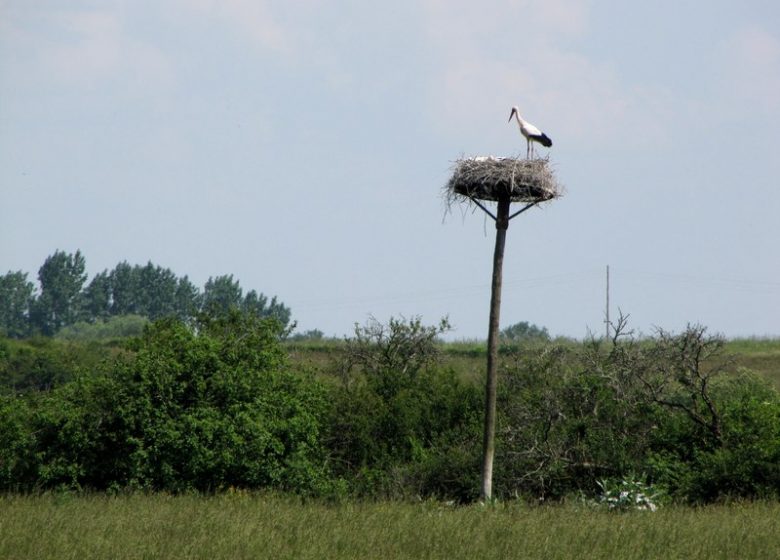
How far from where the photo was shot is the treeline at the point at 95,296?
120m

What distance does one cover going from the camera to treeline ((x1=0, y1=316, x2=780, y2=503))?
2191cm

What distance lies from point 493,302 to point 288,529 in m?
7.55

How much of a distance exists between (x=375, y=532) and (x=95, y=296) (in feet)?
377

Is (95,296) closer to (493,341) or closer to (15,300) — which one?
(15,300)

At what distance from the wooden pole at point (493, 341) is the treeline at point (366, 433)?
1.65m

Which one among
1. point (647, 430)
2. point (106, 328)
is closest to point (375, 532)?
point (647, 430)

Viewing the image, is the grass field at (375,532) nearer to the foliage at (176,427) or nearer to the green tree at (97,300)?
the foliage at (176,427)

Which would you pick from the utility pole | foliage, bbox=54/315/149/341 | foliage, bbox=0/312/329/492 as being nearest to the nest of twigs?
the utility pole

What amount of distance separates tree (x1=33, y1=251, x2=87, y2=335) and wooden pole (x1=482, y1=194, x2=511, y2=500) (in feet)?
345

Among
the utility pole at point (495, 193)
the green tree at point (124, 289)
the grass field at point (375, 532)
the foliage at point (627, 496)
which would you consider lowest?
the grass field at point (375, 532)

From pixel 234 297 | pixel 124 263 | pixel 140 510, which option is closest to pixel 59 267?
pixel 124 263

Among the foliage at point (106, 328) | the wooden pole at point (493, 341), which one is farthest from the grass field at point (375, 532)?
the foliage at point (106, 328)

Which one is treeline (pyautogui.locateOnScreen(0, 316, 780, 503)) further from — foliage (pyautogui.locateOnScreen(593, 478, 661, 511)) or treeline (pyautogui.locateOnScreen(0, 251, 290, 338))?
treeline (pyautogui.locateOnScreen(0, 251, 290, 338))

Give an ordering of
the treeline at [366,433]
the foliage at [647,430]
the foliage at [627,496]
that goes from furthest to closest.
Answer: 1. the treeline at [366,433]
2. the foliage at [647,430]
3. the foliage at [627,496]
